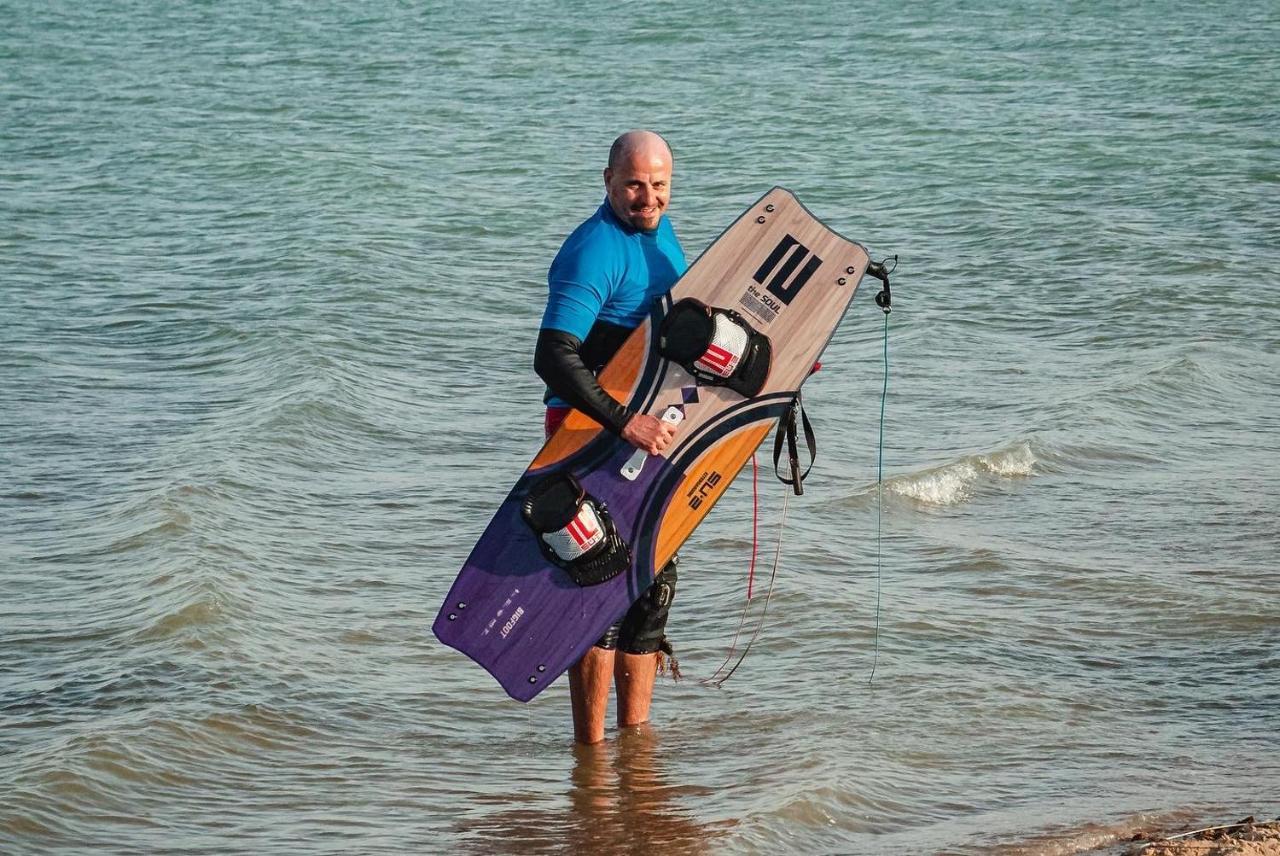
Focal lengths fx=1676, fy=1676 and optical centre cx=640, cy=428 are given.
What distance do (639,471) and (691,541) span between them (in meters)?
2.26

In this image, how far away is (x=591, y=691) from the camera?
5.00 m

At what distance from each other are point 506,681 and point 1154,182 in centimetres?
1220

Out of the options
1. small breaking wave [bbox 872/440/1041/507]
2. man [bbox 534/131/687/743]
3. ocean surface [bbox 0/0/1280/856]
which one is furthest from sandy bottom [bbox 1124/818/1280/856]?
small breaking wave [bbox 872/440/1041/507]

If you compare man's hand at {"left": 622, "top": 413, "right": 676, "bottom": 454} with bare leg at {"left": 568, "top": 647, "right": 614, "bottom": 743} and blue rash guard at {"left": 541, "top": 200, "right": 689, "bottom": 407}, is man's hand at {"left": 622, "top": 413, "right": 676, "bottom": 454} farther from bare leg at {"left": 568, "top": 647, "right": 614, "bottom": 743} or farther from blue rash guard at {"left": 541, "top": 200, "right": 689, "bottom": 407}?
bare leg at {"left": 568, "top": 647, "right": 614, "bottom": 743}

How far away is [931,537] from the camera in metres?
7.22

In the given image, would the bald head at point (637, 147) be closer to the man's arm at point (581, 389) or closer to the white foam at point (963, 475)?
the man's arm at point (581, 389)

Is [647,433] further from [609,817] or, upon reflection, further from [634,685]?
[609,817]

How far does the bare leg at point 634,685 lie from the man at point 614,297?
0.13m

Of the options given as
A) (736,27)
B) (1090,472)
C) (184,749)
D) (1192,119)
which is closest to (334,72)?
(736,27)

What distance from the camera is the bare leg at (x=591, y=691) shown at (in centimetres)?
495

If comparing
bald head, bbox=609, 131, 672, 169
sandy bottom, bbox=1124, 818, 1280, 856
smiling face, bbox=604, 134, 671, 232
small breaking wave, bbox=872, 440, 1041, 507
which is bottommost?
sandy bottom, bbox=1124, 818, 1280, 856

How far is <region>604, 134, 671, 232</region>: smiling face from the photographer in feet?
14.6

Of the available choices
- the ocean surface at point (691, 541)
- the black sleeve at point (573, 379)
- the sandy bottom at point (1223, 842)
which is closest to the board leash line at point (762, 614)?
the ocean surface at point (691, 541)

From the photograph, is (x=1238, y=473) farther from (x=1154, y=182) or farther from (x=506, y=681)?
(x=1154, y=182)
